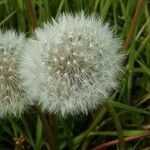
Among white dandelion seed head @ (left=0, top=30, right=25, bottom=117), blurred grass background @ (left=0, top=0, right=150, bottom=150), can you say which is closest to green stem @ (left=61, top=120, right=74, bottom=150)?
blurred grass background @ (left=0, top=0, right=150, bottom=150)

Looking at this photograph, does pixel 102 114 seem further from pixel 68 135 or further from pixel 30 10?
pixel 30 10

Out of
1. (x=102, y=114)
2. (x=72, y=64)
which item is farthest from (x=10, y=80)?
(x=102, y=114)

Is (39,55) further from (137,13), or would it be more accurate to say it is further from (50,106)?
(137,13)

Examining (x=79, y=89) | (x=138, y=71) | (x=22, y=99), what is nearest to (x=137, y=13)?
(x=79, y=89)

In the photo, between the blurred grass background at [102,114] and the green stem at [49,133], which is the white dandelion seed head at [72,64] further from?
the blurred grass background at [102,114]

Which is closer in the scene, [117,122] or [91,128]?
[117,122]

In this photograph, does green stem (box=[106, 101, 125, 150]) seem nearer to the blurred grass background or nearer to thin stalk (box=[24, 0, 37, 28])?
the blurred grass background
